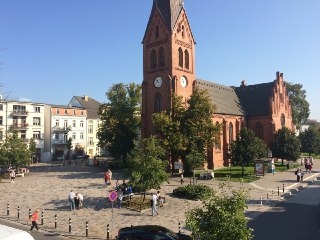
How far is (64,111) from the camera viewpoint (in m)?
75.4

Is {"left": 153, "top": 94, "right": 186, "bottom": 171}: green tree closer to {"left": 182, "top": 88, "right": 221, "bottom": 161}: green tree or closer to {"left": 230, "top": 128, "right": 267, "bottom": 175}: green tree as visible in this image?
{"left": 182, "top": 88, "right": 221, "bottom": 161}: green tree

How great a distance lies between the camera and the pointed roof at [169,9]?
157 feet

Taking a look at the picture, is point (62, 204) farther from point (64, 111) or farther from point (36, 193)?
point (64, 111)

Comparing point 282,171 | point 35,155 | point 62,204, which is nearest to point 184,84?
point 282,171

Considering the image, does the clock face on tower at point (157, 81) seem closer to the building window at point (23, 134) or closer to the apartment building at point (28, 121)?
the apartment building at point (28, 121)

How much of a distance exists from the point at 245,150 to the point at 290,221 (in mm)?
21267

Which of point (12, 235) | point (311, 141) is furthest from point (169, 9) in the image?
point (12, 235)

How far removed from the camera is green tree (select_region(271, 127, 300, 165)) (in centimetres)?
5431

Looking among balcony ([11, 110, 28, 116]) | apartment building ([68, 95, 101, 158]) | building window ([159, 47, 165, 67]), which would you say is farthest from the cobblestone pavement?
apartment building ([68, 95, 101, 158])

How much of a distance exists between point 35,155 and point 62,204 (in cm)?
4490

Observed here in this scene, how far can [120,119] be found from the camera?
55000 millimetres

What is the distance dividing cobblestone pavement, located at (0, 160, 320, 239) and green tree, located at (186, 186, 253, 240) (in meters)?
2.90

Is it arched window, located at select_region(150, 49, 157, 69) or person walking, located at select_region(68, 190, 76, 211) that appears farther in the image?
arched window, located at select_region(150, 49, 157, 69)

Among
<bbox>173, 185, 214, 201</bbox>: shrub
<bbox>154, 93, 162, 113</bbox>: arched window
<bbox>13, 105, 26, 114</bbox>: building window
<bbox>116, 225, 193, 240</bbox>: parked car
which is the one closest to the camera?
<bbox>116, 225, 193, 240</bbox>: parked car
